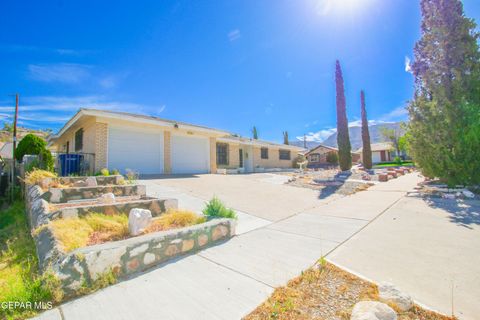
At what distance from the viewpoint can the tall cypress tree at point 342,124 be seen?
15227mm

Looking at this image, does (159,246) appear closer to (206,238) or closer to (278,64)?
(206,238)

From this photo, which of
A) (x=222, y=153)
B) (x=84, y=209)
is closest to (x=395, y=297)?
(x=84, y=209)

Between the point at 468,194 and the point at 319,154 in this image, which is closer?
the point at 468,194

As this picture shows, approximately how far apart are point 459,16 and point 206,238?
38.5 feet

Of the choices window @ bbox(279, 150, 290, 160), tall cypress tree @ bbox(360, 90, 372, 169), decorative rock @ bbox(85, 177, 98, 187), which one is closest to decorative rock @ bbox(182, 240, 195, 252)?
decorative rock @ bbox(85, 177, 98, 187)

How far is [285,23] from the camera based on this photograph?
29.5 feet

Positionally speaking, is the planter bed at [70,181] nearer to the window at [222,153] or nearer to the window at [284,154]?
the window at [222,153]

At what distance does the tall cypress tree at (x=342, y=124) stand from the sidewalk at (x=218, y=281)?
12966 millimetres

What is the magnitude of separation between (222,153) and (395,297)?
16.2 m

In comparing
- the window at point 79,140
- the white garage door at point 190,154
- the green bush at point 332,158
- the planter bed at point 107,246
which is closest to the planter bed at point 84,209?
the planter bed at point 107,246

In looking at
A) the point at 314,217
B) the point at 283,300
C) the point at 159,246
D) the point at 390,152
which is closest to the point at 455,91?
the point at 314,217

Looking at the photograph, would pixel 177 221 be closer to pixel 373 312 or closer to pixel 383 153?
pixel 373 312

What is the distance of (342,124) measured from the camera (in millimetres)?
15422
